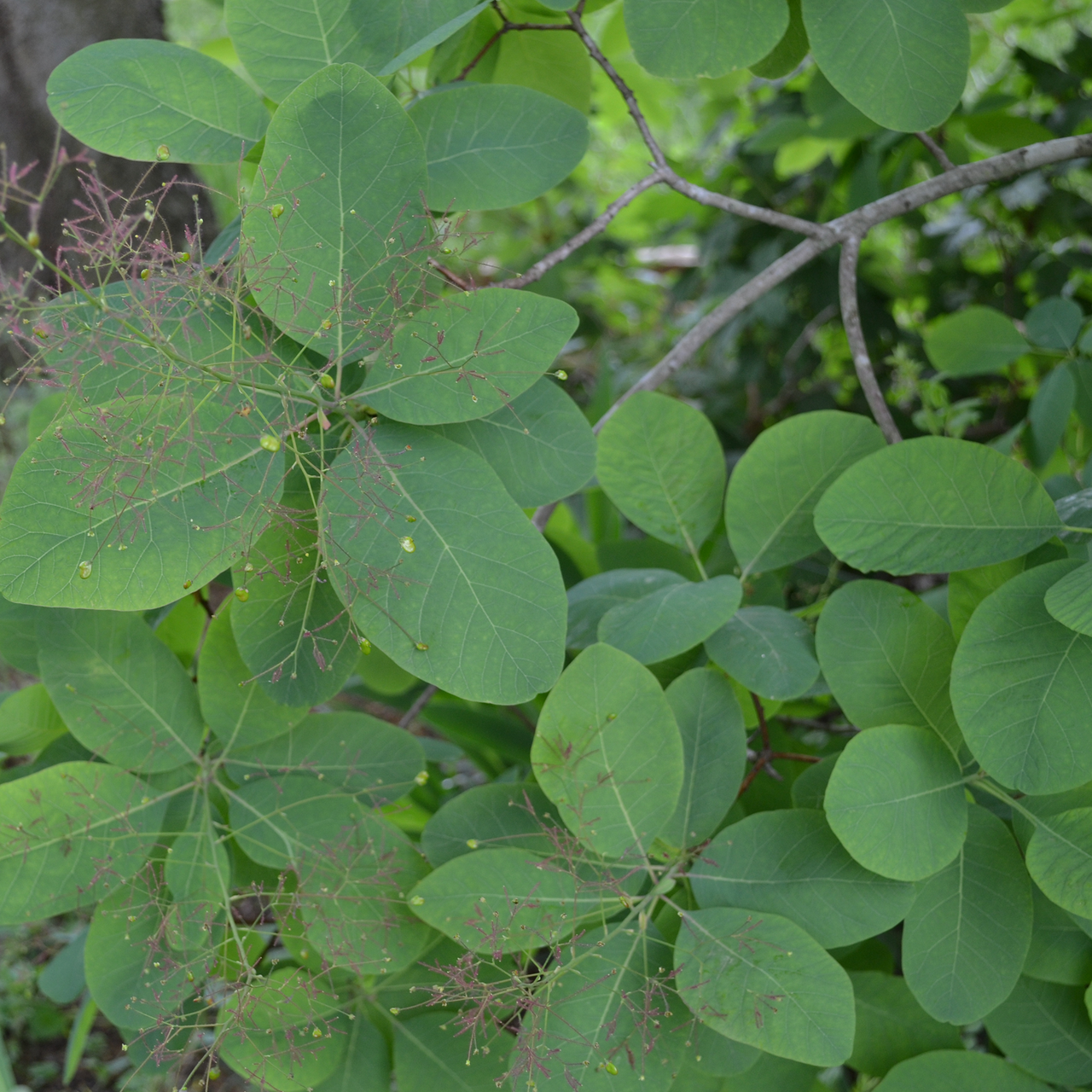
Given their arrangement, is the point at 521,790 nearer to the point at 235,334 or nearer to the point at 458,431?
the point at 458,431

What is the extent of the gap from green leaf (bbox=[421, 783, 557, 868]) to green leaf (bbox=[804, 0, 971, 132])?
2.00 feet

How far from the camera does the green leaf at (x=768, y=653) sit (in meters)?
0.66

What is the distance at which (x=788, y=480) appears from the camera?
0.75 meters

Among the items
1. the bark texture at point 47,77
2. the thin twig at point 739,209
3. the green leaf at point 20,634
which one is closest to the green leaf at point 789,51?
the thin twig at point 739,209

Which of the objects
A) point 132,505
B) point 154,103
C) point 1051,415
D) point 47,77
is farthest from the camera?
point 47,77

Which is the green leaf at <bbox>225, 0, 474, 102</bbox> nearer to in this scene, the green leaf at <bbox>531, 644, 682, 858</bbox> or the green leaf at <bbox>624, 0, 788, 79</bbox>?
the green leaf at <bbox>624, 0, 788, 79</bbox>


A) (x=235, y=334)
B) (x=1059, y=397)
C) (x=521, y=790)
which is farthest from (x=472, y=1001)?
(x=1059, y=397)

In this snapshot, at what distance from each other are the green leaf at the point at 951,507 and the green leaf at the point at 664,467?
0.55 ft

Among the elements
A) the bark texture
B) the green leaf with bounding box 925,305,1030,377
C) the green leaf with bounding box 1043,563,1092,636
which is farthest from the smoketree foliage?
the bark texture

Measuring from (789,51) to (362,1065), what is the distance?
98 cm

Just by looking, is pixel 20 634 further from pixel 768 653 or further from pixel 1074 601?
pixel 1074 601

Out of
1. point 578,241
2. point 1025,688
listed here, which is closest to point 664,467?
point 578,241

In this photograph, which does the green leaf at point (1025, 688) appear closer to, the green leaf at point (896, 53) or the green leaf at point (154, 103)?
the green leaf at point (896, 53)

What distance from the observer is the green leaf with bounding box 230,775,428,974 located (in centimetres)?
66
